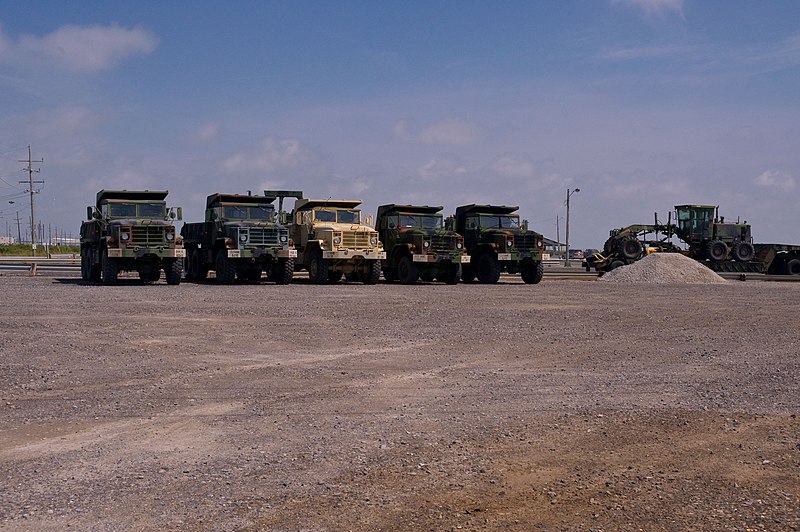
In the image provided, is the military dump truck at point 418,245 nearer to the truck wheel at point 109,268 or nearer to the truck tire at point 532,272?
the truck tire at point 532,272

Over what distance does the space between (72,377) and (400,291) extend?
1519 centimetres

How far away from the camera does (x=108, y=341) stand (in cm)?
1204

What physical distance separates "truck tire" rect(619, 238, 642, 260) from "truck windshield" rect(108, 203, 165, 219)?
22308mm

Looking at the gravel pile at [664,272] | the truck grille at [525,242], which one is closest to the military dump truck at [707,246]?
the gravel pile at [664,272]

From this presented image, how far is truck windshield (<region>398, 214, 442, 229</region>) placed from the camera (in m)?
29.5

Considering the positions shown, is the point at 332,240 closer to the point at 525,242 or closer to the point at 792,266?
the point at 525,242

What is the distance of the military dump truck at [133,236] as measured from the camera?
24.6m

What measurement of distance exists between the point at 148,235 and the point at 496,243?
1151cm

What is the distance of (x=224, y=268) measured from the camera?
26.4m

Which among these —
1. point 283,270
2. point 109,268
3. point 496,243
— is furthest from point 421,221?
point 109,268

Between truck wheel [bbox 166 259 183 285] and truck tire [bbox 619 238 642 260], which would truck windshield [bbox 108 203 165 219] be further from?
truck tire [bbox 619 238 642 260]

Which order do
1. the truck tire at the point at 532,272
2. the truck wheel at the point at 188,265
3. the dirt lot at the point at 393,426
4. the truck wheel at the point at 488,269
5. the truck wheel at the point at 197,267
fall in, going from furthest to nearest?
1. the truck tire at the point at 532,272
2. the truck wheel at the point at 488,269
3. the truck wheel at the point at 188,265
4. the truck wheel at the point at 197,267
5. the dirt lot at the point at 393,426

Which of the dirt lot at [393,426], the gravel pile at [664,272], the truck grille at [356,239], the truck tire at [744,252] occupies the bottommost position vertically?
the dirt lot at [393,426]

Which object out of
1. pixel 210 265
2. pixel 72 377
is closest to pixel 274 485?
pixel 72 377
